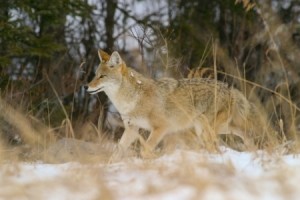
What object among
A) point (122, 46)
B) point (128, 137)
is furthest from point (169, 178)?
point (122, 46)

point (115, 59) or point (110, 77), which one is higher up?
point (115, 59)

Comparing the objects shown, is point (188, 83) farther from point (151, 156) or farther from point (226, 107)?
point (151, 156)

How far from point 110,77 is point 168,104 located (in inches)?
32.1

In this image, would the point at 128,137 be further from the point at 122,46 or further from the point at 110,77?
the point at 122,46

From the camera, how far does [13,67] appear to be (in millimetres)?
17156

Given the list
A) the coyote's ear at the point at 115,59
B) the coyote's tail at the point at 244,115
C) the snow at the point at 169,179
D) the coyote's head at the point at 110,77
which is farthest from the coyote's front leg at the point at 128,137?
the snow at the point at 169,179

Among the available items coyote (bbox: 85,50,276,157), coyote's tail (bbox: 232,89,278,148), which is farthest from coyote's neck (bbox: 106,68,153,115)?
coyote's tail (bbox: 232,89,278,148)

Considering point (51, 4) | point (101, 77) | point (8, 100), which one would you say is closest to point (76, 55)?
point (51, 4)

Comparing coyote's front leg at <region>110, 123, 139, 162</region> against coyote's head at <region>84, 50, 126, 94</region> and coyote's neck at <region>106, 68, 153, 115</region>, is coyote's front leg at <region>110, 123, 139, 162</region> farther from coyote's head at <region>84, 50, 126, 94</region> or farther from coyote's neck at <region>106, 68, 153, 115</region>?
coyote's head at <region>84, 50, 126, 94</region>

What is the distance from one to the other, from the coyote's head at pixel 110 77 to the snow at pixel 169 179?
315 cm

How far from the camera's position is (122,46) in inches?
710

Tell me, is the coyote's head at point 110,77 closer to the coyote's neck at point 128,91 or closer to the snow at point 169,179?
the coyote's neck at point 128,91

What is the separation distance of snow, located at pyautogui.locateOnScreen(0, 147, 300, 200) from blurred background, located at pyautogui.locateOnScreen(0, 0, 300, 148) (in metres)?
4.95

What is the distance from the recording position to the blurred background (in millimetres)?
12812
